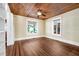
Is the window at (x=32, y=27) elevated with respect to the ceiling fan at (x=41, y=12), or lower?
lower

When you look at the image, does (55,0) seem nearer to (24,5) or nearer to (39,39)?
(24,5)

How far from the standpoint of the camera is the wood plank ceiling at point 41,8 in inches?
81.5

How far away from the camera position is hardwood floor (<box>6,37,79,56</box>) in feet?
6.74

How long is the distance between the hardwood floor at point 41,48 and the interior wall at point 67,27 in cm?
15

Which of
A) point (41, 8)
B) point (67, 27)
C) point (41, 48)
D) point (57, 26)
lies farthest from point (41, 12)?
point (41, 48)

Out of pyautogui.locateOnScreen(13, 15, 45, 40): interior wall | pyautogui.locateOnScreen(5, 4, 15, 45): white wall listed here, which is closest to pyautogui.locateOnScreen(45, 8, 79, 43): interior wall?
pyautogui.locateOnScreen(13, 15, 45, 40): interior wall

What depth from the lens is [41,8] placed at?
2.17 meters

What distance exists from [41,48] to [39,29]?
1.63 ft

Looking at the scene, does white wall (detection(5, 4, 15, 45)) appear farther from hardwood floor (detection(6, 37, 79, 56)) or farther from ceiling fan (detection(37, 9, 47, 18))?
ceiling fan (detection(37, 9, 47, 18))

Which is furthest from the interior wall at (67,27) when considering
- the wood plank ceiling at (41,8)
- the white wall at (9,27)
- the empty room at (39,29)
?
the white wall at (9,27)

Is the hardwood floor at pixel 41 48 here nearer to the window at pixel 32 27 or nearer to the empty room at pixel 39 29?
the empty room at pixel 39 29

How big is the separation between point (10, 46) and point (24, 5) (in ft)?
3.54

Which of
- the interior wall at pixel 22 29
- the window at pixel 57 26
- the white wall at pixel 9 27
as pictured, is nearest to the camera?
the white wall at pixel 9 27

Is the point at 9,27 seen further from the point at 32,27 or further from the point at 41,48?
the point at 41,48
